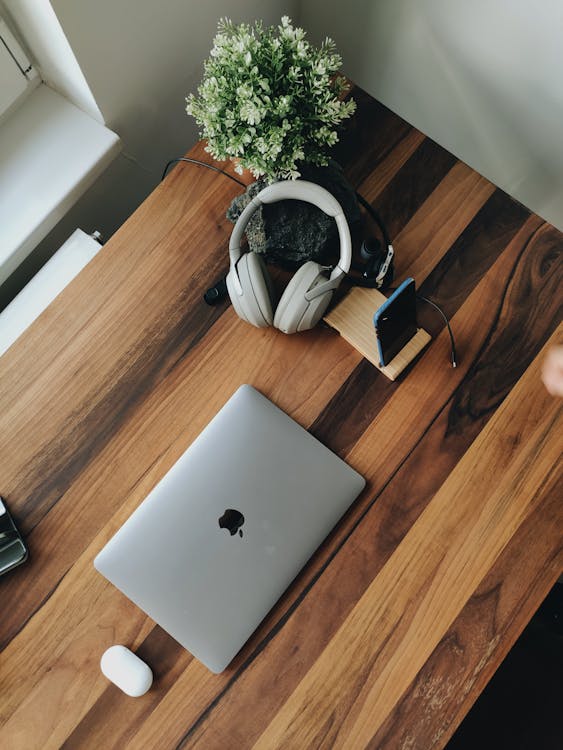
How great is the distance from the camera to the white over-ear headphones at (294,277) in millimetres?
996

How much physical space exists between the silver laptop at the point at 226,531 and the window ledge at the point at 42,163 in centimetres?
52

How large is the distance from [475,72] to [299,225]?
2.22 ft

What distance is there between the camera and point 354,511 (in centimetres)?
105

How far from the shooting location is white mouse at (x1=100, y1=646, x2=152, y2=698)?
97 centimetres

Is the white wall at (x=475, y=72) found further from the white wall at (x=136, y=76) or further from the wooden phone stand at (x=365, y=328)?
the wooden phone stand at (x=365, y=328)

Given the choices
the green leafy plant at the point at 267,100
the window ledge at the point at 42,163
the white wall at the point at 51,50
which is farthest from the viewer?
the window ledge at the point at 42,163

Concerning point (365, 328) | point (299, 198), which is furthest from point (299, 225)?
point (365, 328)

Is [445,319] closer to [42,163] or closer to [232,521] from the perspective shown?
Result: [232,521]

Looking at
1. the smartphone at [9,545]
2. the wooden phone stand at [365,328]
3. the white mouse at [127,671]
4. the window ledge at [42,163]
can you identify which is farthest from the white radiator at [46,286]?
the white mouse at [127,671]

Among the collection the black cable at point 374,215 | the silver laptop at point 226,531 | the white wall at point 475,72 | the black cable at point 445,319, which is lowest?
the silver laptop at point 226,531

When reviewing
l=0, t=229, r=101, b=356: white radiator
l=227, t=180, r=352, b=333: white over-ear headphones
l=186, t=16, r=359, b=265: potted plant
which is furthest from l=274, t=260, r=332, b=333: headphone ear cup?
l=0, t=229, r=101, b=356: white radiator

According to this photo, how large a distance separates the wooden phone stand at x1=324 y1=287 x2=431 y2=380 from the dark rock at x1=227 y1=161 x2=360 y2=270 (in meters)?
0.09

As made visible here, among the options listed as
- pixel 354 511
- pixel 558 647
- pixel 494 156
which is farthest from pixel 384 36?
pixel 558 647

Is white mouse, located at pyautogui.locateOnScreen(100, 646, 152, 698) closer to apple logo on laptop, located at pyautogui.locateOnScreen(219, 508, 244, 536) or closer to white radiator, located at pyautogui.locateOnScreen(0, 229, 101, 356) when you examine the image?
apple logo on laptop, located at pyautogui.locateOnScreen(219, 508, 244, 536)
